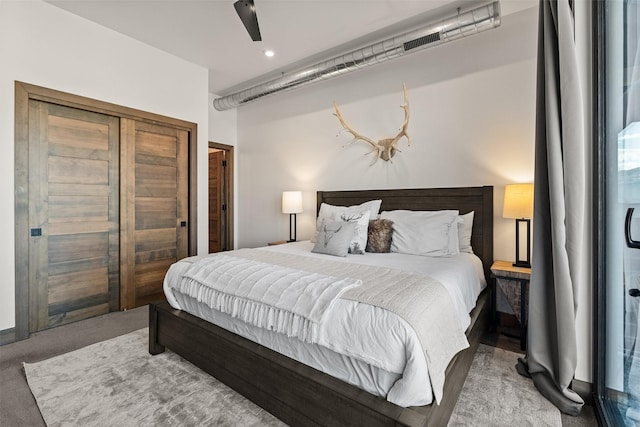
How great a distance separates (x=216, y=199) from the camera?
18.7ft

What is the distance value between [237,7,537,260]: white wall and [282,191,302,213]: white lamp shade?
0.23 m

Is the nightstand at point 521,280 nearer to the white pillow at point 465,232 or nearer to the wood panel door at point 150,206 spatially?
the white pillow at point 465,232

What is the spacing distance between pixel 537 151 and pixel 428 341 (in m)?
1.52

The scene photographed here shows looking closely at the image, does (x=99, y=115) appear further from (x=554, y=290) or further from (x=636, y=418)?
(x=636, y=418)

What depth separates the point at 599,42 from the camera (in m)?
1.74

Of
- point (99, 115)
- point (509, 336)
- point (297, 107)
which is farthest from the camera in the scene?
point (297, 107)

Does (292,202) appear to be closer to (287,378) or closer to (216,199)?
(216,199)

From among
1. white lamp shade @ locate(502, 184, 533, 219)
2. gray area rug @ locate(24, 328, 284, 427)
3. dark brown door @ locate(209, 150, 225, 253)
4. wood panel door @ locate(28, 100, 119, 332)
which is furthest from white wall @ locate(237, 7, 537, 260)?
gray area rug @ locate(24, 328, 284, 427)

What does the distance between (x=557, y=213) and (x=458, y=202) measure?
1.37 metres

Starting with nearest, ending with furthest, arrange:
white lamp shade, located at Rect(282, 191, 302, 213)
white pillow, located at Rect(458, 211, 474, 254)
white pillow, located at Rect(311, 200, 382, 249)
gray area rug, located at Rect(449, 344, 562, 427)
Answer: gray area rug, located at Rect(449, 344, 562, 427) < white pillow, located at Rect(458, 211, 474, 254) < white pillow, located at Rect(311, 200, 382, 249) < white lamp shade, located at Rect(282, 191, 302, 213)

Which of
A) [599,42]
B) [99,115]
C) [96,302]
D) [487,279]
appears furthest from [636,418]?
[99,115]

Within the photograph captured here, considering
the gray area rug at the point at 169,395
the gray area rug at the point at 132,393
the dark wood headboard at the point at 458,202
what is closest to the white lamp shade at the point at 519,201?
the dark wood headboard at the point at 458,202

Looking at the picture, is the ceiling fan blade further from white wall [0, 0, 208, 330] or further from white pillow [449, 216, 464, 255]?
white pillow [449, 216, 464, 255]

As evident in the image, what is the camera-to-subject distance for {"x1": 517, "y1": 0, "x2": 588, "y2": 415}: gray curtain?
1729 millimetres
